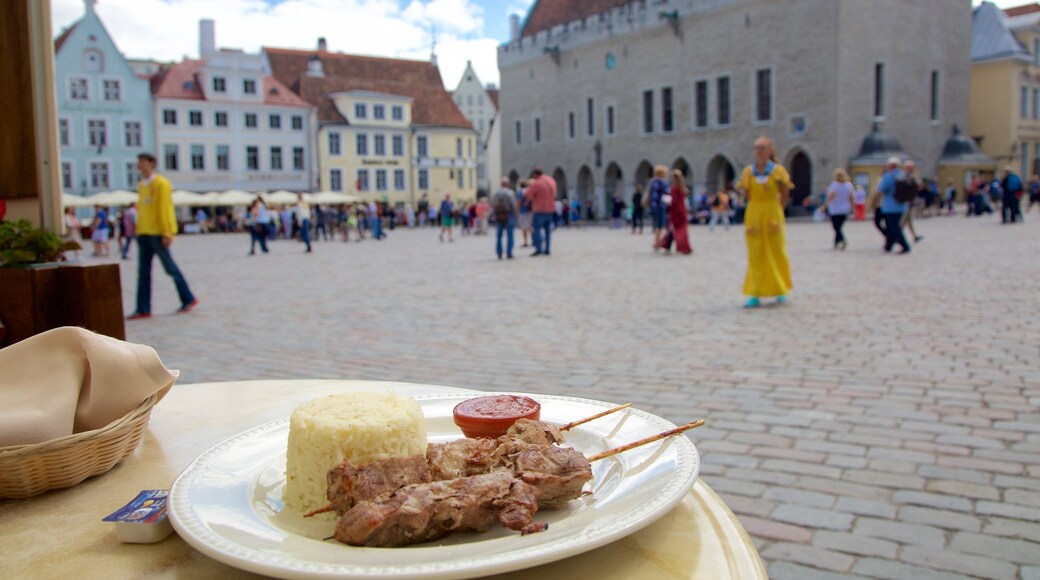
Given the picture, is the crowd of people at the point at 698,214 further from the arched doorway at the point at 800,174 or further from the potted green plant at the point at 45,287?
the potted green plant at the point at 45,287

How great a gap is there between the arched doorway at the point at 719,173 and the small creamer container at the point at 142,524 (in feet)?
146

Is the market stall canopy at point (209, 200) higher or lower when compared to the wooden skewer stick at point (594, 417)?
higher

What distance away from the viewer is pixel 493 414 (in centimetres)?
142

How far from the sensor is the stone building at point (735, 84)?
38250 mm

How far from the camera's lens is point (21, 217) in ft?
12.3

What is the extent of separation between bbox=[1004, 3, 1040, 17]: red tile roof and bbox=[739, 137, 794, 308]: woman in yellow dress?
178 ft

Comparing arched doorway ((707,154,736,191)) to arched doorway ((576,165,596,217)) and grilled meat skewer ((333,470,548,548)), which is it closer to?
arched doorway ((576,165,596,217))

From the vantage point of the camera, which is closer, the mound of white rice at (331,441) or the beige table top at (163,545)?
the beige table top at (163,545)

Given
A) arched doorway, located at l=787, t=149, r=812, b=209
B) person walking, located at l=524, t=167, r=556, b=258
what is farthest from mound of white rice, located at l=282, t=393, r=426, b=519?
arched doorway, located at l=787, t=149, r=812, b=209

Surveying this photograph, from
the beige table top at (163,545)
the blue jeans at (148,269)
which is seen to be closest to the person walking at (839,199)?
the blue jeans at (148,269)

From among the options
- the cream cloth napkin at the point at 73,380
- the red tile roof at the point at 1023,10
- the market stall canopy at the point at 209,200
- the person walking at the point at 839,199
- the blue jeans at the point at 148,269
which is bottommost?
the blue jeans at the point at 148,269

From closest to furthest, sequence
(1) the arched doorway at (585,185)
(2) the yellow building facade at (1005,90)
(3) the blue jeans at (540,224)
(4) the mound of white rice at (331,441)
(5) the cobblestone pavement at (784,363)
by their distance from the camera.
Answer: (4) the mound of white rice at (331,441)
(5) the cobblestone pavement at (784,363)
(3) the blue jeans at (540,224)
(2) the yellow building facade at (1005,90)
(1) the arched doorway at (585,185)

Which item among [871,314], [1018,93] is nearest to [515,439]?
[871,314]

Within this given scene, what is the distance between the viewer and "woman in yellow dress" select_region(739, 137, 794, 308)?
29.3ft
